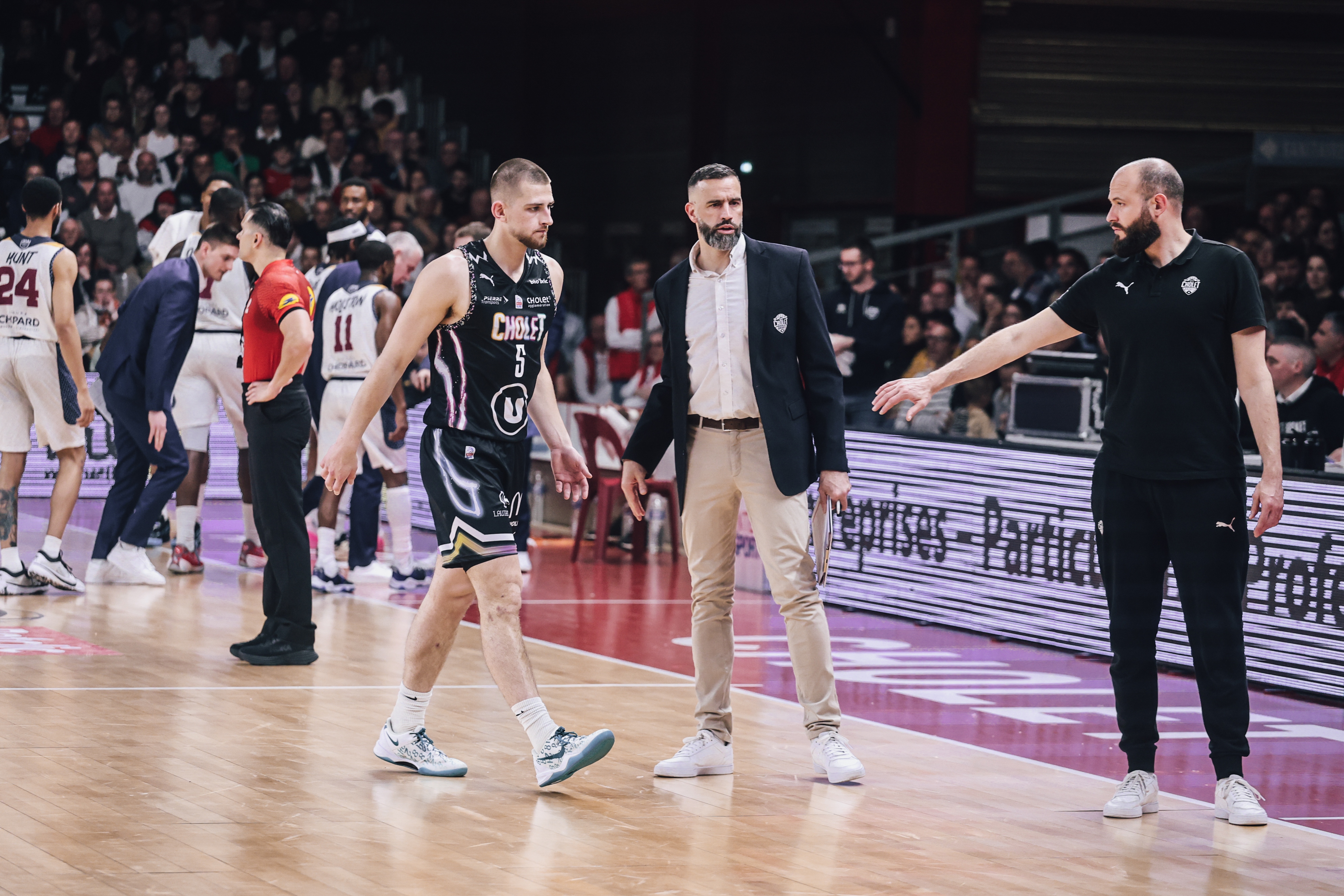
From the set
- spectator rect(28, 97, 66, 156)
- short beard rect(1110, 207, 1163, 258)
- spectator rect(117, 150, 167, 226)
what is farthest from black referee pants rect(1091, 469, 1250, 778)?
spectator rect(28, 97, 66, 156)

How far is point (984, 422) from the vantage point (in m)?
11.3

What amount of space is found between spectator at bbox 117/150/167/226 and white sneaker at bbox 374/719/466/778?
494 inches

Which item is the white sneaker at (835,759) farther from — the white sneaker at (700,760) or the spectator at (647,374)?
the spectator at (647,374)

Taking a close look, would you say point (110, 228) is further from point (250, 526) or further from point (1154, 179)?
point (1154, 179)

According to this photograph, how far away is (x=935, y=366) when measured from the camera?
1234 centimetres

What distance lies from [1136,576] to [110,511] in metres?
6.40

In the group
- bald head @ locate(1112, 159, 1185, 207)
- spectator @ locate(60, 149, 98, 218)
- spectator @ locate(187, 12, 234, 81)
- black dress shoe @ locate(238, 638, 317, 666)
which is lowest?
black dress shoe @ locate(238, 638, 317, 666)

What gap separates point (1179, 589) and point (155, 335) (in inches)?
241

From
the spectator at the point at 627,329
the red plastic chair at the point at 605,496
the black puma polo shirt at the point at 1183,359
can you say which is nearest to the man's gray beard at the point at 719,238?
the black puma polo shirt at the point at 1183,359

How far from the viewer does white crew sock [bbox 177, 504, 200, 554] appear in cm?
1063

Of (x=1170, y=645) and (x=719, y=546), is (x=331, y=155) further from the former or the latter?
(x=719, y=546)

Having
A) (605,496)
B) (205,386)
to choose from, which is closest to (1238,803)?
(205,386)

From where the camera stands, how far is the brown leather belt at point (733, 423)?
5.90 meters

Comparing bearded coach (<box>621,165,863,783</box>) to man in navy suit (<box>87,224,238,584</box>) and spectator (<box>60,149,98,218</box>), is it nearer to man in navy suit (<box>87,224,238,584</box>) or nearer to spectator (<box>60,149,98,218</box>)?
man in navy suit (<box>87,224,238,584</box>)
